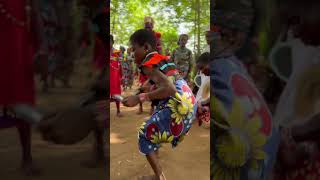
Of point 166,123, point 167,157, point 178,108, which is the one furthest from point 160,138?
point 167,157

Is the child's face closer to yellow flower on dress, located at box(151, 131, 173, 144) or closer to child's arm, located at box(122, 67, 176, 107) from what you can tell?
child's arm, located at box(122, 67, 176, 107)

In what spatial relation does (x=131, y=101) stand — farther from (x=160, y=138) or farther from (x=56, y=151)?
(x=56, y=151)

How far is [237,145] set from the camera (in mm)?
1994

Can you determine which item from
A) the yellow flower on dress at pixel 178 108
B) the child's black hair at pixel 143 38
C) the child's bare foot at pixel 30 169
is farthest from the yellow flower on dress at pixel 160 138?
the child's bare foot at pixel 30 169

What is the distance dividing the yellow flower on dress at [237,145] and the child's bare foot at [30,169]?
870 mm

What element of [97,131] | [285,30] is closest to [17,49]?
[97,131]

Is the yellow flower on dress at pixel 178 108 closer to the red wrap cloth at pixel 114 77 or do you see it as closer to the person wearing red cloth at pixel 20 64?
the person wearing red cloth at pixel 20 64

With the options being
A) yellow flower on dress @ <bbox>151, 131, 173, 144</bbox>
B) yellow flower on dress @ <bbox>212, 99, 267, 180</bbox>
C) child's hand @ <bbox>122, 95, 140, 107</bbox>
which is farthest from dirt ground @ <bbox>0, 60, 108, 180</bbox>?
yellow flower on dress @ <bbox>151, 131, 173, 144</bbox>

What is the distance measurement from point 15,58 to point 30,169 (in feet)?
1.74

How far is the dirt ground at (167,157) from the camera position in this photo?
3668 mm

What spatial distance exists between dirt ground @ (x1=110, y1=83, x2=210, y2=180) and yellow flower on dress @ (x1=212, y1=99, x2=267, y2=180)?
4.98 ft

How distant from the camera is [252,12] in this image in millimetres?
1932

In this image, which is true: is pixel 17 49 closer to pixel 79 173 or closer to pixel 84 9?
pixel 84 9

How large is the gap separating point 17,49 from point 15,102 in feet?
0.81
